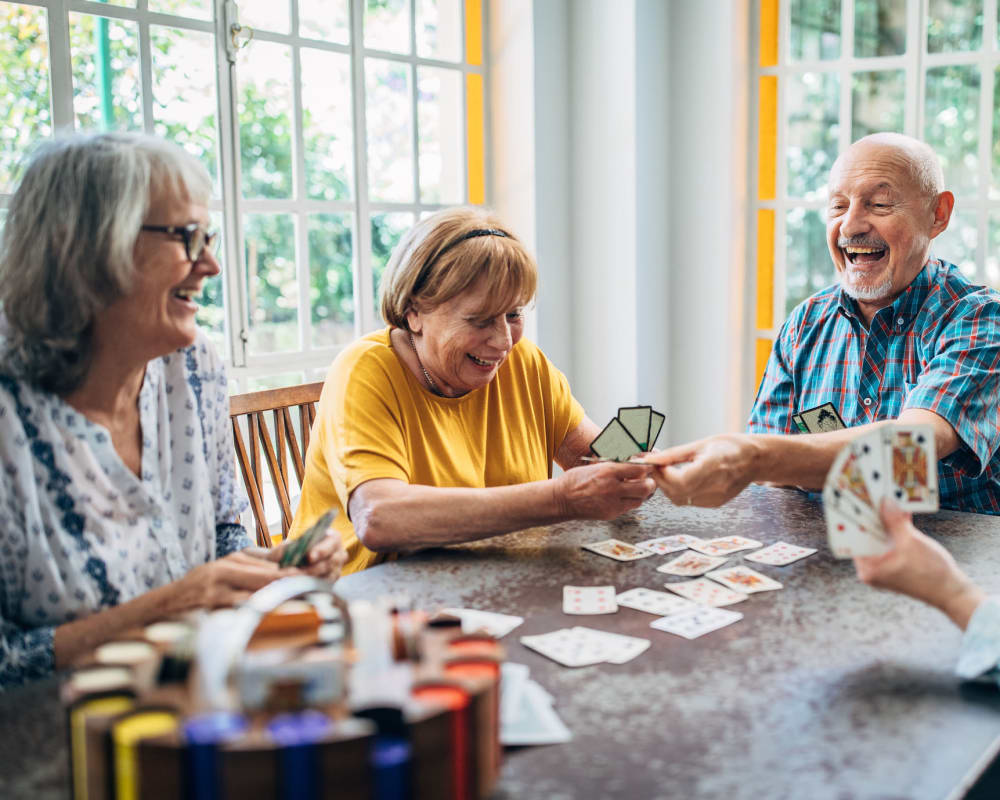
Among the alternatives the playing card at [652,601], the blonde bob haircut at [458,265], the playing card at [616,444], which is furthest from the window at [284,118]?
the playing card at [652,601]

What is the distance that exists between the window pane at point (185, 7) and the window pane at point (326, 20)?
1.24 ft

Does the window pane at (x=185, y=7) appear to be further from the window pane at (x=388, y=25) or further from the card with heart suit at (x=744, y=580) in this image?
the card with heart suit at (x=744, y=580)

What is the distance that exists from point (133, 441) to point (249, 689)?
2.78 feet

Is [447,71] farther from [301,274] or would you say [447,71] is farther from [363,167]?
[301,274]

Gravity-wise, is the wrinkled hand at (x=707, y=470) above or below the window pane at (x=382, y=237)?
below

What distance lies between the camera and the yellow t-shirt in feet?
6.48

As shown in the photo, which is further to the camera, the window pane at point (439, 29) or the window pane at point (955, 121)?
the window pane at point (439, 29)

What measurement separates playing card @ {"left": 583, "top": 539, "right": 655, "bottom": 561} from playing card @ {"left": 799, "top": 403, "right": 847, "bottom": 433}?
1.93 ft

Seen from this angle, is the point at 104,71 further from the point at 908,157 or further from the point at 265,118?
the point at 908,157

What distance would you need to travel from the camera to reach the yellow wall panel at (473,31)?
162 inches

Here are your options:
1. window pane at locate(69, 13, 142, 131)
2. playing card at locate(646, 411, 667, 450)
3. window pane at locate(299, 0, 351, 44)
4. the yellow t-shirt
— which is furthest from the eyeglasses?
window pane at locate(299, 0, 351, 44)

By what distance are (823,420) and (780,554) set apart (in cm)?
50

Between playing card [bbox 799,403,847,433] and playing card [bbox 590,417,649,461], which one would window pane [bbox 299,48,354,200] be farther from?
playing card [bbox 799,403,847,433]

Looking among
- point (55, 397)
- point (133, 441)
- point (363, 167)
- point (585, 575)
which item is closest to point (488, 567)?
point (585, 575)
